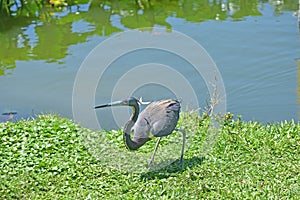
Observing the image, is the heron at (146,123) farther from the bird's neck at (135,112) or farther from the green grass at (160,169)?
the green grass at (160,169)

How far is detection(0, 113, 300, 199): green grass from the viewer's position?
4.48 m

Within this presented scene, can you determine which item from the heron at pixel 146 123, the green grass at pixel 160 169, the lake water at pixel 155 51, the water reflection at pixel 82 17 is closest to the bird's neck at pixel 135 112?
the heron at pixel 146 123

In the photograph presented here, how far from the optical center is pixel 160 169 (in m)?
4.86

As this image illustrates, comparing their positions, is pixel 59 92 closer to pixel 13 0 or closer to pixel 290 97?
pixel 290 97

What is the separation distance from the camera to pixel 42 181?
15.5ft

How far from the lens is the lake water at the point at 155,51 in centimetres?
704

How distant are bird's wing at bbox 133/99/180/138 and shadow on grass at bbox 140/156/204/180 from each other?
31cm

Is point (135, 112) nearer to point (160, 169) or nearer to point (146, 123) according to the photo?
point (146, 123)

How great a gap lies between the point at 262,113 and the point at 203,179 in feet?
7.16

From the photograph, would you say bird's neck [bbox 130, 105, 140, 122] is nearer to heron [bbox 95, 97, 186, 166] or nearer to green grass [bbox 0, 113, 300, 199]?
heron [bbox 95, 97, 186, 166]

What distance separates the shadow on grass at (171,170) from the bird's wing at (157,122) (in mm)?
305

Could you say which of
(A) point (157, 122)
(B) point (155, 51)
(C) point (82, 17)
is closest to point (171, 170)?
(A) point (157, 122)

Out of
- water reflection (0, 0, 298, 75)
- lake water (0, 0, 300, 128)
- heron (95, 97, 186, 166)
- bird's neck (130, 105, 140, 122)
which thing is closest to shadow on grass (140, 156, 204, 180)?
heron (95, 97, 186, 166)

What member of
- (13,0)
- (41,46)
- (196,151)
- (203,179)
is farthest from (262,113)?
(13,0)
